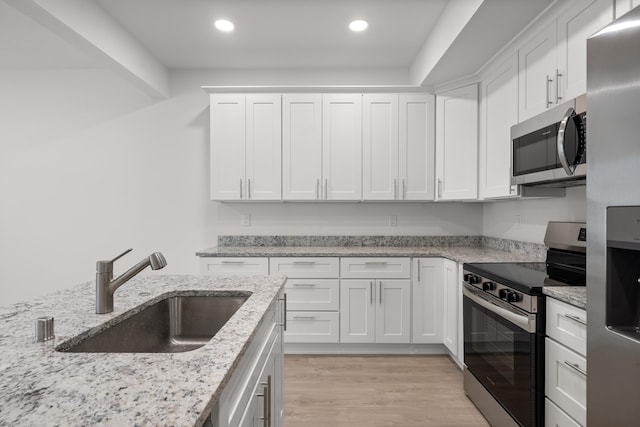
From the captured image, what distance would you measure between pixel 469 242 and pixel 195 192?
2.82m

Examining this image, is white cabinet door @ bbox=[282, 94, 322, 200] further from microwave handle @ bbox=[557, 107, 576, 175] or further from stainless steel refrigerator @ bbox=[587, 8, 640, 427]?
stainless steel refrigerator @ bbox=[587, 8, 640, 427]

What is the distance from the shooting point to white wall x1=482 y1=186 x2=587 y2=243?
238 centimetres

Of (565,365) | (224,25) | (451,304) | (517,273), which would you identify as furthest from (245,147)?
(565,365)

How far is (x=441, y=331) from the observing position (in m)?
3.17

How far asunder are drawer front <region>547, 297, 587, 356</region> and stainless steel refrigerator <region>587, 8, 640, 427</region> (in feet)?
0.80

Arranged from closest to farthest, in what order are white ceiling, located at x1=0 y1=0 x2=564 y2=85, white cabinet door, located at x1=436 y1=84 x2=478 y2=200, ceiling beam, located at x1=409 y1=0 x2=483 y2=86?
ceiling beam, located at x1=409 y1=0 x2=483 y2=86, white ceiling, located at x1=0 y1=0 x2=564 y2=85, white cabinet door, located at x1=436 y1=84 x2=478 y2=200

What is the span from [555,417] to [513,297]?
52cm

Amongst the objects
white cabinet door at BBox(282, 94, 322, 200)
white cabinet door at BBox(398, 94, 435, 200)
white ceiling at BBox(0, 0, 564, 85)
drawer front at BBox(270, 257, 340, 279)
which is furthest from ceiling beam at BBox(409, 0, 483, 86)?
drawer front at BBox(270, 257, 340, 279)

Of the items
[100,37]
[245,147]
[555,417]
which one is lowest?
[555,417]

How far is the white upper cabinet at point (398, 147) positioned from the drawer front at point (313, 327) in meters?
1.14

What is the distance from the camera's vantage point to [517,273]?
206 cm

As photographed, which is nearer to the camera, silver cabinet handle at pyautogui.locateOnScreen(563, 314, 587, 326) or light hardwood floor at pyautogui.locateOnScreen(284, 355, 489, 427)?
silver cabinet handle at pyautogui.locateOnScreen(563, 314, 587, 326)

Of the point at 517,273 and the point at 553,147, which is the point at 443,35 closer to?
the point at 553,147

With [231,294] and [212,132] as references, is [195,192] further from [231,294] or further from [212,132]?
[231,294]
